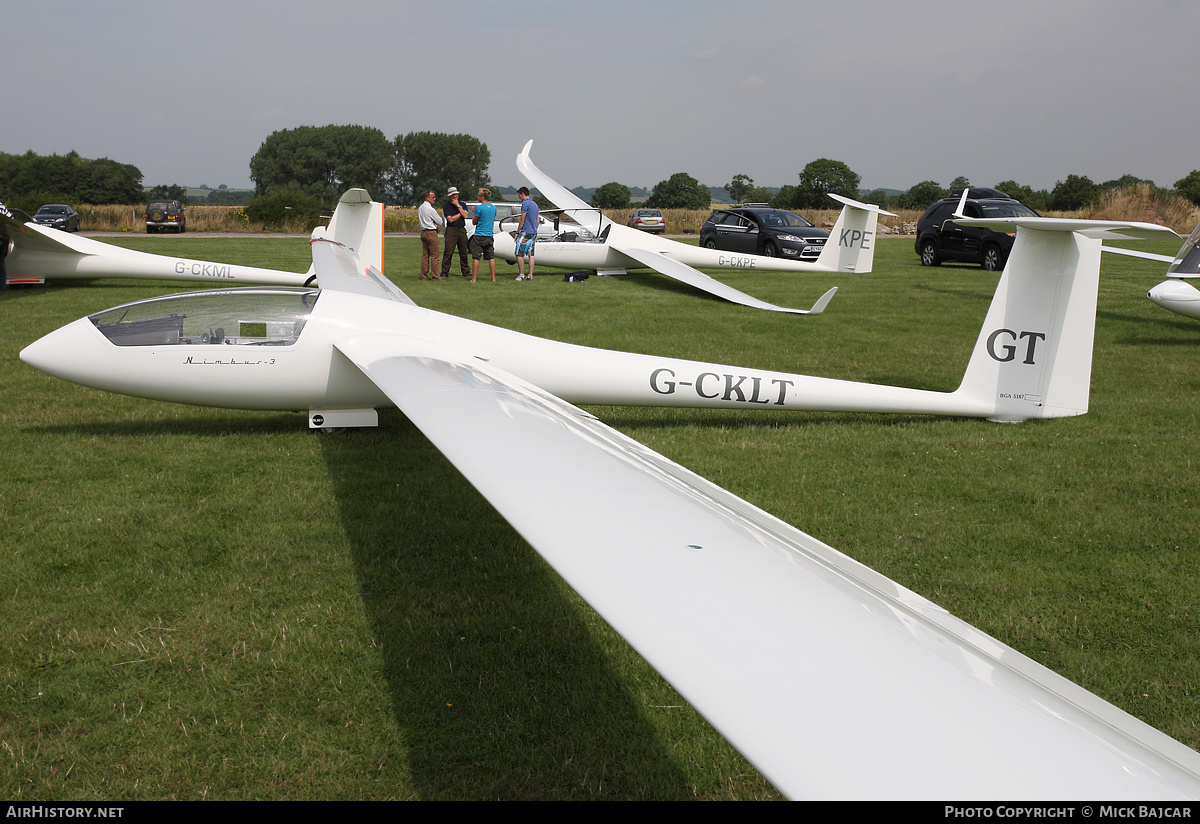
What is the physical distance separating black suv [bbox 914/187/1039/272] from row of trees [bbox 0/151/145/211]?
83.5 metres

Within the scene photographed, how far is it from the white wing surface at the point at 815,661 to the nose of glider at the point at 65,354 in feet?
17.0

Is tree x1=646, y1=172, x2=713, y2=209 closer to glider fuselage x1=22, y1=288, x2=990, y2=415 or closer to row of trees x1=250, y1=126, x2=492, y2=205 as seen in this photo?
row of trees x1=250, y1=126, x2=492, y2=205

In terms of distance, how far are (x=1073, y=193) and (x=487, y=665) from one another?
59.0m

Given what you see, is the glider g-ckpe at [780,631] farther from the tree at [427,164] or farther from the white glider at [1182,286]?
the tree at [427,164]

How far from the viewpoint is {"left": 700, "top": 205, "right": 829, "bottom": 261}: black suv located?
76.6 feet

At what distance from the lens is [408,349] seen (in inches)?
241

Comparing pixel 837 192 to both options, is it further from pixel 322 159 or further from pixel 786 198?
pixel 322 159

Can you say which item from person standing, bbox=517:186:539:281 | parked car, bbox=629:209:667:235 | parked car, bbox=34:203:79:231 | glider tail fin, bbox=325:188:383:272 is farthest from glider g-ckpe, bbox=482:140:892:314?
parked car, bbox=34:203:79:231

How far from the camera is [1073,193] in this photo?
51156 mm

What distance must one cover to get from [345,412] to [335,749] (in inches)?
165

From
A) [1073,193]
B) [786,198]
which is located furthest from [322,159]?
[1073,193]

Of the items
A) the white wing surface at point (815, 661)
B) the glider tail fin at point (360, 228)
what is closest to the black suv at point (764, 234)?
the glider tail fin at point (360, 228)
